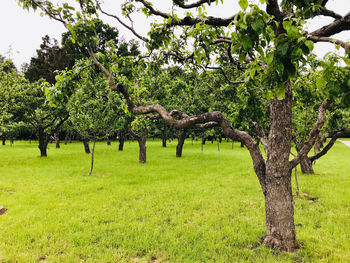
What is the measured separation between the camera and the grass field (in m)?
5.03

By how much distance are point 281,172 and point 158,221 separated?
13.5 feet

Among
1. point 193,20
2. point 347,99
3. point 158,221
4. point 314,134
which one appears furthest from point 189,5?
point 158,221

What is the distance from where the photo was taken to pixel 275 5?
3.81 meters

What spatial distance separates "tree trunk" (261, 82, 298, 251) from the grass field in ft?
1.89

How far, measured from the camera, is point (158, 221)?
6898 mm

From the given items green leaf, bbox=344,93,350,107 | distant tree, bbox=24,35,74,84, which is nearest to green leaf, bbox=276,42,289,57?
green leaf, bbox=344,93,350,107

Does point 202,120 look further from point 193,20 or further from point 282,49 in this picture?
point 282,49

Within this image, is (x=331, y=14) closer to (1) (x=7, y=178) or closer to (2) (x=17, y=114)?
(1) (x=7, y=178)

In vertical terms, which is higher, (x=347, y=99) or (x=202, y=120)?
(x=347, y=99)

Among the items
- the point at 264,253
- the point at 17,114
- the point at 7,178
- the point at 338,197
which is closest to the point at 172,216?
the point at 264,253

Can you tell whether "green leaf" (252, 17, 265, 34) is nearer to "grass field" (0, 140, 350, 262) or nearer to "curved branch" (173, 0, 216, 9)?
"curved branch" (173, 0, 216, 9)

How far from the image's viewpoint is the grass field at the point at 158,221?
5.03 m

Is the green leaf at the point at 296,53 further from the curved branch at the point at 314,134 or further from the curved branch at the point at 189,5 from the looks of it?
the curved branch at the point at 314,134

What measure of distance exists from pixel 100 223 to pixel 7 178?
1006 centimetres
